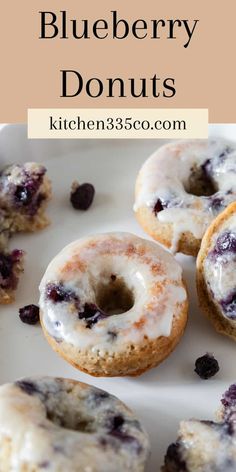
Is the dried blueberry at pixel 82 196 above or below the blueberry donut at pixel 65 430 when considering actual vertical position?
above

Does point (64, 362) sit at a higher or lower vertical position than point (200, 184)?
lower

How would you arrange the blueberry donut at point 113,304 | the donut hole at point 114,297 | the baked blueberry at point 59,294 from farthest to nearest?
the donut hole at point 114,297
the baked blueberry at point 59,294
the blueberry donut at point 113,304

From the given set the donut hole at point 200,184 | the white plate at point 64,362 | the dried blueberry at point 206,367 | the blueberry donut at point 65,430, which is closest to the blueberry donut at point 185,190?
the donut hole at point 200,184

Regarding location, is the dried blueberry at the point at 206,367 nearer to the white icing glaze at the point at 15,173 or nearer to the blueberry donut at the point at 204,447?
the blueberry donut at the point at 204,447

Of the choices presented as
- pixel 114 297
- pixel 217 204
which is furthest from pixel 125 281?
pixel 217 204

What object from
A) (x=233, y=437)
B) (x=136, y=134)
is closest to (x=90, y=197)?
(x=136, y=134)

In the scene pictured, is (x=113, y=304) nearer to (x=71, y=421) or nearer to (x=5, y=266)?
(x=5, y=266)
